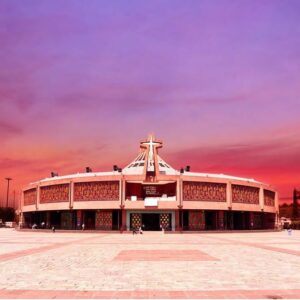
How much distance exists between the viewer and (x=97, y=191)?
7112 centimetres

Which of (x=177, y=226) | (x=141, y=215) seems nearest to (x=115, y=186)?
(x=141, y=215)

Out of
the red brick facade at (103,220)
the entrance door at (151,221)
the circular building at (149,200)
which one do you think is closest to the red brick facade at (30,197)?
the circular building at (149,200)

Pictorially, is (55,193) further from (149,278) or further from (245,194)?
(149,278)

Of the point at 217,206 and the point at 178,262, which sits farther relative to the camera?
the point at 217,206

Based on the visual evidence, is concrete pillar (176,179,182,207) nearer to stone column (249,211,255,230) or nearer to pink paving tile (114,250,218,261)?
stone column (249,211,255,230)

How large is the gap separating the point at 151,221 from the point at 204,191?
34.1 feet

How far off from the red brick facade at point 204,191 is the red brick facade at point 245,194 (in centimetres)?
273

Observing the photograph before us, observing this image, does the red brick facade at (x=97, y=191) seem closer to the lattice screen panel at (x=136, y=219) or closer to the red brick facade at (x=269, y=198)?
the lattice screen panel at (x=136, y=219)

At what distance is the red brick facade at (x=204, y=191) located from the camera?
7056cm

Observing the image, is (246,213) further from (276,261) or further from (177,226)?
(276,261)

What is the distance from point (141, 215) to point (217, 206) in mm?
13109

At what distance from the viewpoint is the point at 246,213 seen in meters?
83.4

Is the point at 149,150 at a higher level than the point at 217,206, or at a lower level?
higher

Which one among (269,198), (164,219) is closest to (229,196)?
(164,219)
